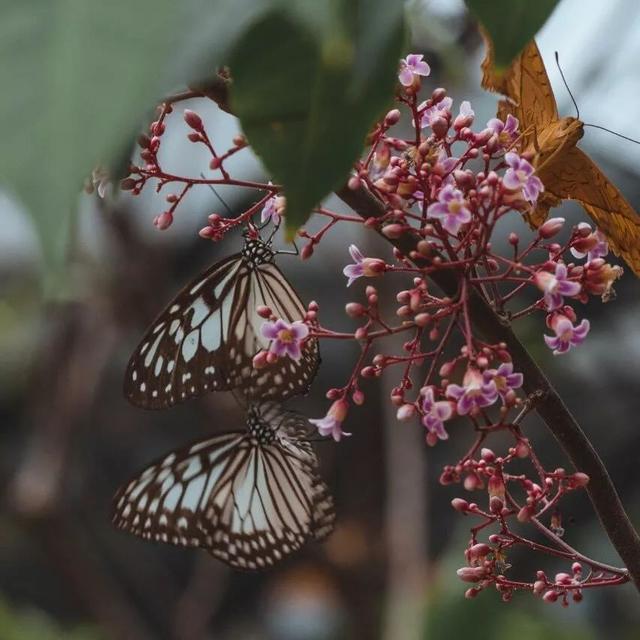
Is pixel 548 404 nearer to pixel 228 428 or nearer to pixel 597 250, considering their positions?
pixel 597 250

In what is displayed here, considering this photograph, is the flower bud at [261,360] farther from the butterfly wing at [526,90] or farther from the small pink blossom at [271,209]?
the butterfly wing at [526,90]

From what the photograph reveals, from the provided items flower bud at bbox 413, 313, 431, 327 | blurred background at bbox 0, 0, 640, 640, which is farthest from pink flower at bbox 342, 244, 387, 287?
blurred background at bbox 0, 0, 640, 640

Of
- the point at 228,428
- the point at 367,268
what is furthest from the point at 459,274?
the point at 228,428

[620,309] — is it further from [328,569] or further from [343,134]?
[343,134]

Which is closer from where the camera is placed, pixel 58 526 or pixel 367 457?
pixel 58 526

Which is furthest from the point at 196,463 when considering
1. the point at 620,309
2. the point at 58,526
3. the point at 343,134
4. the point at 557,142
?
the point at 620,309

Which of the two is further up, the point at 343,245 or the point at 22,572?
the point at 343,245
